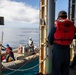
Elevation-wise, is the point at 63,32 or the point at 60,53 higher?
the point at 63,32

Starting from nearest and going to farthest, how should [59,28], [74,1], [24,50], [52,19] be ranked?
[59,28] < [52,19] < [74,1] < [24,50]

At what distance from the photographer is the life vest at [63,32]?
16.9 feet

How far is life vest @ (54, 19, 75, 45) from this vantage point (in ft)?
16.9

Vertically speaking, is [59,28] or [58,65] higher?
[59,28]

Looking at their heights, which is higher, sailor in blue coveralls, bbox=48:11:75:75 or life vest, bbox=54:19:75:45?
life vest, bbox=54:19:75:45

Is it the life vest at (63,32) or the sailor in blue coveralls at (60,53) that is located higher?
the life vest at (63,32)

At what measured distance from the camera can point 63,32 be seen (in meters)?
5.18

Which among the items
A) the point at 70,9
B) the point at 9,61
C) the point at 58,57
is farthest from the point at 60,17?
the point at 9,61

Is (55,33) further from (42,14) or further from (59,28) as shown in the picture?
(42,14)

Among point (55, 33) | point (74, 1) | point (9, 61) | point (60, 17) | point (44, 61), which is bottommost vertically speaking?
point (9, 61)

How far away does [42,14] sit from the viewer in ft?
23.9

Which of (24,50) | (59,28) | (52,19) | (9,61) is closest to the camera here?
(59,28)

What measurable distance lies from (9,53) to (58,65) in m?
12.6

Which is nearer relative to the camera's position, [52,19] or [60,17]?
[60,17]
